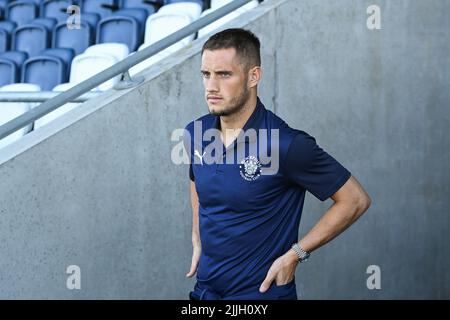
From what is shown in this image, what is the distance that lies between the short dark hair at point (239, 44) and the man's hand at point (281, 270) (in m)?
0.61

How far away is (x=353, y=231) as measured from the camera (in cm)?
481

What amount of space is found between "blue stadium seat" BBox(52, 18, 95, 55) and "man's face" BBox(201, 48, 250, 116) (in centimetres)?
483

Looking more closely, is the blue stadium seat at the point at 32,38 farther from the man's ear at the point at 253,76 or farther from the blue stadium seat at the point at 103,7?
the man's ear at the point at 253,76

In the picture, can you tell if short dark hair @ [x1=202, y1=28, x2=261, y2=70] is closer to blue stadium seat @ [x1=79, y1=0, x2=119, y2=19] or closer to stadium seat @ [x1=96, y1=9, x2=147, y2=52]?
stadium seat @ [x1=96, y1=9, x2=147, y2=52]

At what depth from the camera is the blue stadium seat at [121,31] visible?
6.79m

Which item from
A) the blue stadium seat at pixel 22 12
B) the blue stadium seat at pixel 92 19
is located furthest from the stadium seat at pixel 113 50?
the blue stadium seat at pixel 22 12

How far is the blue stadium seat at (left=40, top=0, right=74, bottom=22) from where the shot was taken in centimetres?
784

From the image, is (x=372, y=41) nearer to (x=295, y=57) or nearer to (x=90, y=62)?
(x=295, y=57)

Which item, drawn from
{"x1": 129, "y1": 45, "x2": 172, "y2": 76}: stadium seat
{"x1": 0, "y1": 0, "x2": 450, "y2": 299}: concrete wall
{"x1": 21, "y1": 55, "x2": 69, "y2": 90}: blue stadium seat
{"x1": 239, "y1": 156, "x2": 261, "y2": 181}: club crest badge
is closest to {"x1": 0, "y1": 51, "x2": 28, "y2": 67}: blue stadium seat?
{"x1": 21, "y1": 55, "x2": 69, "y2": 90}: blue stadium seat

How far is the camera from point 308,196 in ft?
15.3

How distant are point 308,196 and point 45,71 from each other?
9.34 feet

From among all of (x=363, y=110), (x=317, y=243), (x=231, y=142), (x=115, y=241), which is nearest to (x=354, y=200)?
(x=317, y=243)

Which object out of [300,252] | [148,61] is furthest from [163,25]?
[300,252]
